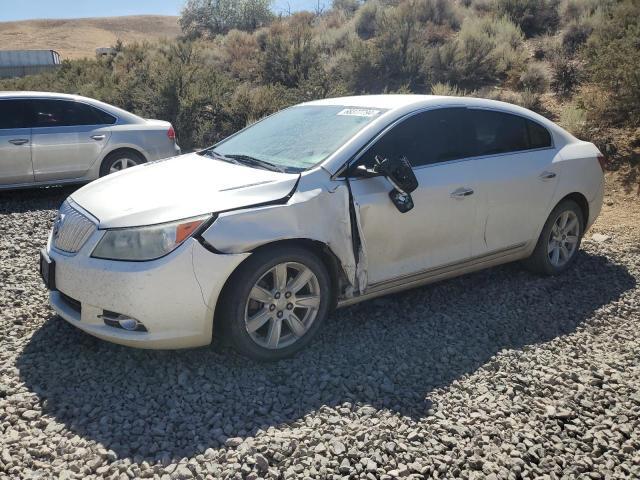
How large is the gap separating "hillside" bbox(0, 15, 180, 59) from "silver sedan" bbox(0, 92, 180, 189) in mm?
53396

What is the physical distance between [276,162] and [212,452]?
212cm

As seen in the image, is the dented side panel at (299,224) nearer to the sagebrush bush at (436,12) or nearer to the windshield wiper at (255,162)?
the windshield wiper at (255,162)

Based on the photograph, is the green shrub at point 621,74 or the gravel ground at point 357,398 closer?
the gravel ground at point 357,398

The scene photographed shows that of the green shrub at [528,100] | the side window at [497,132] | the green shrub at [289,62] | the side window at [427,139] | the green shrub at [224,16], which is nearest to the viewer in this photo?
the side window at [427,139]

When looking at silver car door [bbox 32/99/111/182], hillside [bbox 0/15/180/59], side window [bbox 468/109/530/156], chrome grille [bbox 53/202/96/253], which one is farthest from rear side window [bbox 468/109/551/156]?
hillside [bbox 0/15/180/59]

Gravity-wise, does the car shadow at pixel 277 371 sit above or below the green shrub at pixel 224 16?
below

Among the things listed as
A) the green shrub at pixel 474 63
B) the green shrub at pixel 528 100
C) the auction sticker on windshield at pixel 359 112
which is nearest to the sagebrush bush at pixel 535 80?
the green shrub at pixel 474 63

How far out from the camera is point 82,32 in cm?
7181

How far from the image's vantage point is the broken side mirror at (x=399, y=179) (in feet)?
13.5

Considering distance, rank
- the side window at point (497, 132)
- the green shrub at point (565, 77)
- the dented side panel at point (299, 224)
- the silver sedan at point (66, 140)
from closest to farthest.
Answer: the dented side panel at point (299, 224) < the side window at point (497, 132) < the silver sedan at point (66, 140) < the green shrub at point (565, 77)

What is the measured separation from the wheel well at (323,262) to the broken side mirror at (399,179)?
607 mm

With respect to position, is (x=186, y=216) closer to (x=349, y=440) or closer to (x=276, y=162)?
(x=276, y=162)

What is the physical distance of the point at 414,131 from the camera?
4.52m

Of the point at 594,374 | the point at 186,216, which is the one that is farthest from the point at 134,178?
the point at 594,374
